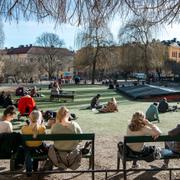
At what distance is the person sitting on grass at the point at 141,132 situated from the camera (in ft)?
23.8

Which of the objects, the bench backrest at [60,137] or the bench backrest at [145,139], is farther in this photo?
the bench backrest at [60,137]

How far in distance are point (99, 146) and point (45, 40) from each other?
8196cm

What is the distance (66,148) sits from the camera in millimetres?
7008

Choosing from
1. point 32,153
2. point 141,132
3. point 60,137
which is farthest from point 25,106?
point 60,137

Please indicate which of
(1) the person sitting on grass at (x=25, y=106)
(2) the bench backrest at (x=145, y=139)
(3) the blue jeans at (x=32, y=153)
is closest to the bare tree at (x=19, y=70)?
(1) the person sitting on grass at (x=25, y=106)

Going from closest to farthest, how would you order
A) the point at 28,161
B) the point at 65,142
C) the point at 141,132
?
the point at 28,161 < the point at 65,142 < the point at 141,132

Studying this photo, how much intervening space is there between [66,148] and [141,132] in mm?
1510

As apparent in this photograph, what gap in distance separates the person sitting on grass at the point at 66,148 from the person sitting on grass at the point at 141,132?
100 centimetres

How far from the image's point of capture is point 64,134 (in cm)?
676

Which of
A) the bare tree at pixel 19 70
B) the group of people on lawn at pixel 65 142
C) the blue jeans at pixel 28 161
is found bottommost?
the blue jeans at pixel 28 161

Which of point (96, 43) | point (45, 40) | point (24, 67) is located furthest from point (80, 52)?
point (45, 40)

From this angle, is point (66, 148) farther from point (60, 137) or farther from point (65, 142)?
point (60, 137)

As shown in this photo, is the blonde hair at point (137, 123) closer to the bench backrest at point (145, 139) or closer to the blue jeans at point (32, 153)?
the bench backrest at point (145, 139)

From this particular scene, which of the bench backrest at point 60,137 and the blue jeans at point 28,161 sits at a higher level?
the bench backrest at point 60,137
